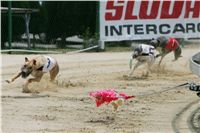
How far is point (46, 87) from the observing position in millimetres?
9539

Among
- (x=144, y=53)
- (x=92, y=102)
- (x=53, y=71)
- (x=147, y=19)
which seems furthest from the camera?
(x=147, y=19)

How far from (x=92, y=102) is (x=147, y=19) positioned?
10.9 m

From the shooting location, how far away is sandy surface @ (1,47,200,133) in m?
6.65

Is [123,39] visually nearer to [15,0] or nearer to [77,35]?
[77,35]

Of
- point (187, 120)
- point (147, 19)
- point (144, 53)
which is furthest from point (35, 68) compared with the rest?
point (147, 19)

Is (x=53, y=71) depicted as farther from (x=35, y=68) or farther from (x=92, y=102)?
(x=92, y=102)

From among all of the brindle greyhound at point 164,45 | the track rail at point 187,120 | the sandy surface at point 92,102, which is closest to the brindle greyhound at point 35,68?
the sandy surface at point 92,102

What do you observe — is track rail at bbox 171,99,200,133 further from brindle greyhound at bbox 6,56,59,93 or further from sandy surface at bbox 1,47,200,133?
brindle greyhound at bbox 6,56,59,93

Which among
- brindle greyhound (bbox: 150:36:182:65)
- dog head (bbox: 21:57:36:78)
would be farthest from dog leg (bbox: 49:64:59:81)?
brindle greyhound (bbox: 150:36:182:65)

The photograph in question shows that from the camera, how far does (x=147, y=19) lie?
1892 cm

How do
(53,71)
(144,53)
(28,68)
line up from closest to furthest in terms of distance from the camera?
(28,68) < (53,71) < (144,53)

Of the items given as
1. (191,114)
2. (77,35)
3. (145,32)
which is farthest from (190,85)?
(77,35)

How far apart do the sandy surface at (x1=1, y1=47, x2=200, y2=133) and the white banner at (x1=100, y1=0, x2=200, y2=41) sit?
4967mm

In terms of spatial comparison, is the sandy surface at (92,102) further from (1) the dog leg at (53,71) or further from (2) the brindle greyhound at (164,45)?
(2) the brindle greyhound at (164,45)
